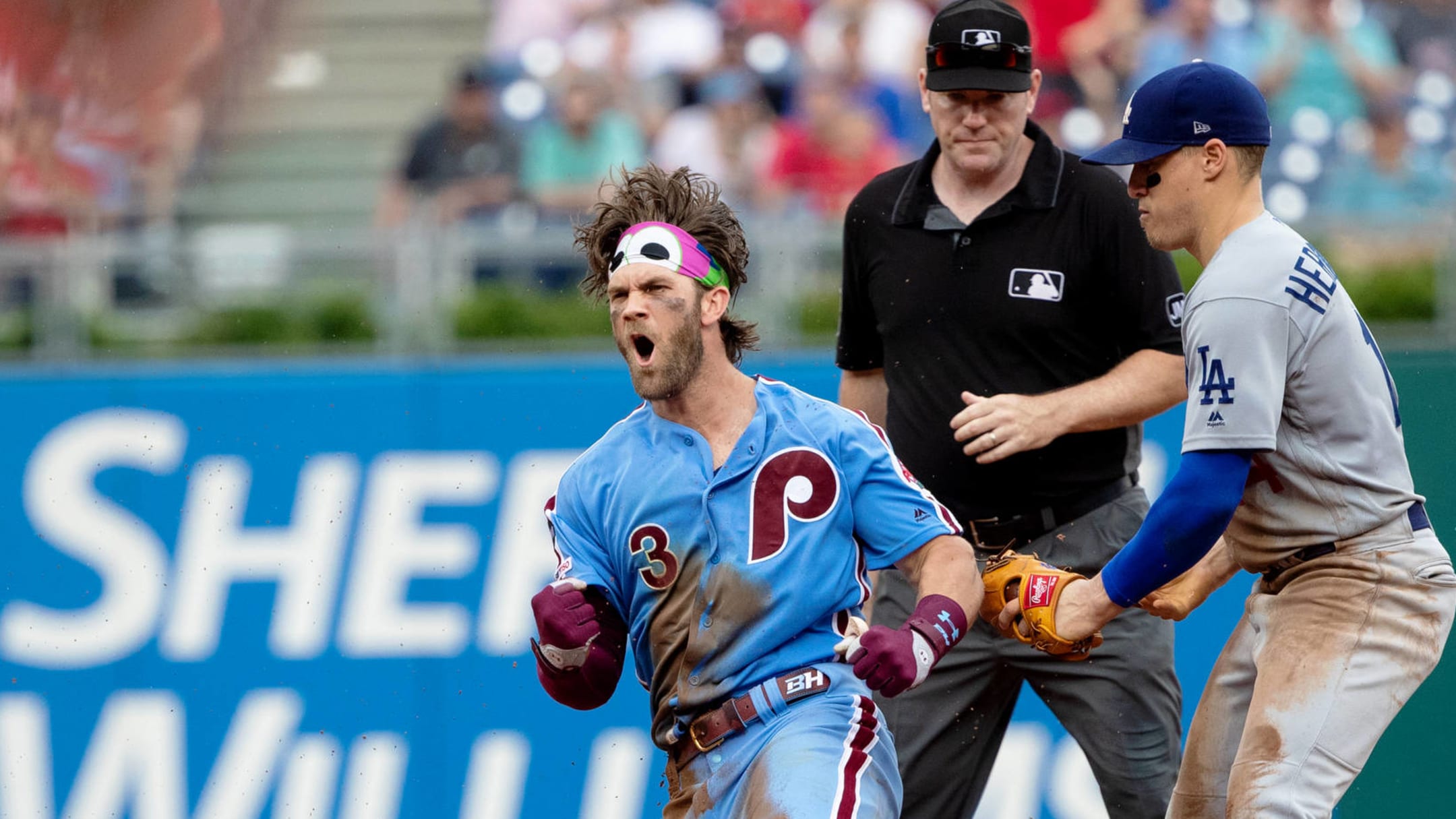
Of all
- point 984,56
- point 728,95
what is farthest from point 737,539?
point 728,95

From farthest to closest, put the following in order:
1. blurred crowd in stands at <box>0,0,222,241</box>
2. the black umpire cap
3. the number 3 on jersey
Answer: blurred crowd in stands at <box>0,0,222,241</box>, the black umpire cap, the number 3 on jersey

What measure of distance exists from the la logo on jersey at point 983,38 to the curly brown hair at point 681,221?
84cm

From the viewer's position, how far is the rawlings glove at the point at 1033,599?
12.9ft

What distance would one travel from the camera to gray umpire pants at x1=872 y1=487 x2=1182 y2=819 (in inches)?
174

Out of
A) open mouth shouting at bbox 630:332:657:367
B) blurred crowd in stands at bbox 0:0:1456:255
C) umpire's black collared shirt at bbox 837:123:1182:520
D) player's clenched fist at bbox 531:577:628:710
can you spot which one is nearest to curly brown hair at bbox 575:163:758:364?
open mouth shouting at bbox 630:332:657:367

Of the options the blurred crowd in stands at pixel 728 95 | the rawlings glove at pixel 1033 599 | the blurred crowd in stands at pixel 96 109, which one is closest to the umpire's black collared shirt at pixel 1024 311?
the rawlings glove at pixel 1033 599

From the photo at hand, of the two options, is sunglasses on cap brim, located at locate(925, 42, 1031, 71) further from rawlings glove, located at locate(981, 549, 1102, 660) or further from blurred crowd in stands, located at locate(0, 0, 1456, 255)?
blurred crowd in stands, located at locate(0, 0, 1456, 255)

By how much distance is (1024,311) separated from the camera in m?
4.48

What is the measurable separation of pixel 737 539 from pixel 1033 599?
740 mm

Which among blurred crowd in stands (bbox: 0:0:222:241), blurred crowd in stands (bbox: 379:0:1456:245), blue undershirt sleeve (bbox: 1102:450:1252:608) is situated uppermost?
blurred crowd in stands (bbox: 0:0:222:241)

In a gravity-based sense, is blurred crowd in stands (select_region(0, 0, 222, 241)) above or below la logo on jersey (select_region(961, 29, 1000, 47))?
above

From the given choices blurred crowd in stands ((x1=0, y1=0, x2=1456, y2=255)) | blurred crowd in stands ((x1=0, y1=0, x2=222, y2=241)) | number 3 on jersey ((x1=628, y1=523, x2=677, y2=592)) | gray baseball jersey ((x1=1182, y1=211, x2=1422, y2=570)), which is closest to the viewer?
gray baseball jersey ((x1=1182, y1=211, x2=1422, y2=570))

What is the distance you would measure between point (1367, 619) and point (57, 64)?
7782 millimetres

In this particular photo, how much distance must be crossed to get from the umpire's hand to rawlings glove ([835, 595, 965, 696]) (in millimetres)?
618
